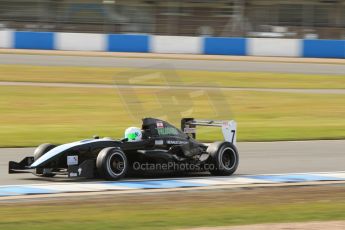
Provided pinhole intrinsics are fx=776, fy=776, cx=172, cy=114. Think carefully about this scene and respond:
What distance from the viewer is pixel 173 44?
117ft

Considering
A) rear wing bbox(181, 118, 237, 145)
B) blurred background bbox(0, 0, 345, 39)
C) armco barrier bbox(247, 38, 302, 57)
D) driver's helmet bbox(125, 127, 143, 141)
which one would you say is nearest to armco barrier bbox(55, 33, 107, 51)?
blurred background bbox(0, 0, 345, 39)

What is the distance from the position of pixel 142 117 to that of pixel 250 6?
2923 centimetres

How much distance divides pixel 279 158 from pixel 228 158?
6.58 ft

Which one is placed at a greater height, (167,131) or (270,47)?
(270,47)

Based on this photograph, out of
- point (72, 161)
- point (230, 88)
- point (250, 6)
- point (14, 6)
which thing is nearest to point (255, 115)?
point (230, 88)

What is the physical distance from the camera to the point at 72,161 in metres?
9.09

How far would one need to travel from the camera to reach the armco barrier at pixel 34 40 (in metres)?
35.8

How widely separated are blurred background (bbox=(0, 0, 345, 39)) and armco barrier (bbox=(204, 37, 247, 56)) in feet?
5.25

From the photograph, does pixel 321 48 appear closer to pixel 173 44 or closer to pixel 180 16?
pixel 173 44

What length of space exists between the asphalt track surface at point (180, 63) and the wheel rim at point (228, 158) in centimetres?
1816

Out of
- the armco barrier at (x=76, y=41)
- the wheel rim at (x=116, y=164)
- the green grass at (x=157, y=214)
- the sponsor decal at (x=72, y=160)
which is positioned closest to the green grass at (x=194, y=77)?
the armco barrier at (x=76, y=41)

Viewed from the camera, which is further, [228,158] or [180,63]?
[180,63]

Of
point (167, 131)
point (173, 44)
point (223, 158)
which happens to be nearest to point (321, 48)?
point (173, 44)

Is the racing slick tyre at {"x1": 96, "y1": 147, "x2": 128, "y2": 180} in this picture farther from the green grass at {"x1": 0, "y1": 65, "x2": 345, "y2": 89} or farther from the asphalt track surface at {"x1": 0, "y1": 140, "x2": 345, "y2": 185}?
the green grass at {"x1": 0, "y1": 65, "x2": 345, "y2": 89}
